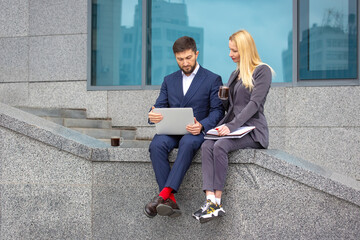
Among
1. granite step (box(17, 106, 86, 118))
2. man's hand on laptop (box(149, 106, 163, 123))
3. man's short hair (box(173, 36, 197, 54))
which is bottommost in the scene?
man's hand on laptop (box(149, 106, 163, 123))

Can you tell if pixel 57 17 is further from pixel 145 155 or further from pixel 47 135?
pixel 145 155

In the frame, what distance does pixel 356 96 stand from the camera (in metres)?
6.70

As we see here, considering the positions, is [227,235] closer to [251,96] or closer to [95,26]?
[251,96]

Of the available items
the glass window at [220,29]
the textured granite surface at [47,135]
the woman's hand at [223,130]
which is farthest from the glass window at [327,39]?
the textured granite surface at [47,135]

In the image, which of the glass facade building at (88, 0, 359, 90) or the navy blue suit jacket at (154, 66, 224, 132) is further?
the glass facade building at (88, 0, 359, 90)

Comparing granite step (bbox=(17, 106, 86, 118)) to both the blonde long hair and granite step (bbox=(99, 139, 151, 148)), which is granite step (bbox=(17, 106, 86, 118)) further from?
the blonde long hair

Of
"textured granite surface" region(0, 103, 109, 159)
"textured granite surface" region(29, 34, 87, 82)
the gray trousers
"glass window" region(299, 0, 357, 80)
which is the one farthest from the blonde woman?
"textured granite surface" region(29, 34, 87, 82)

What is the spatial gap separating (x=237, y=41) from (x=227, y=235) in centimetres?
179

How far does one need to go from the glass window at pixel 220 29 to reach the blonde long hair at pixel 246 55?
336cm

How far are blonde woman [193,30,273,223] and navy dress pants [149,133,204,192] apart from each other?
13 cm

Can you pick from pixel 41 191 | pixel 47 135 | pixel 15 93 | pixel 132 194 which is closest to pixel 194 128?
pixel 132 194

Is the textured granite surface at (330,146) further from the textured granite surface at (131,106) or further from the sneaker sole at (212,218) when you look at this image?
the sneaker sole at (212,218)

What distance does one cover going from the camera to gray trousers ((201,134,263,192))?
3.86 metres

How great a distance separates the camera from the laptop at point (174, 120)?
13.0 ft
